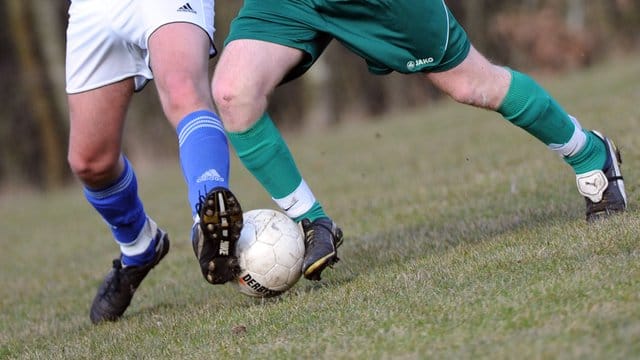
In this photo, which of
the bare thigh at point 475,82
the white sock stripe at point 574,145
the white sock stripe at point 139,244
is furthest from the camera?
the white sock stripe at point 139,244

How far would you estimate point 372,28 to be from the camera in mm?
4418

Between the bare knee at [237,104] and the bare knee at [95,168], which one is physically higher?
the bare knee at [237,104]

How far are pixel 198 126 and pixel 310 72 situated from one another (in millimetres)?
20897

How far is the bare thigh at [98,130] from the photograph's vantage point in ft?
16.1

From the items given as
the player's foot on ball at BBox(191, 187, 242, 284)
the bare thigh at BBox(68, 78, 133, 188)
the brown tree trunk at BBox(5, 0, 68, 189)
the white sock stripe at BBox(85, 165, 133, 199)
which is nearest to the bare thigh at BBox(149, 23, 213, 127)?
the player's foot on ball at BBox(191, 187, 242, 284)

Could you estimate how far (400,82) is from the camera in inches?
969

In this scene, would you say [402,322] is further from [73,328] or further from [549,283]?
[73,328]

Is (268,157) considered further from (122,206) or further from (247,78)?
(122,206)

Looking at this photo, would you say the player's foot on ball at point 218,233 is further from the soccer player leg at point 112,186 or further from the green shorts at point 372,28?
the soccer player leg at point 112,186

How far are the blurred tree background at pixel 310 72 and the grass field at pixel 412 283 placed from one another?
11.6 m

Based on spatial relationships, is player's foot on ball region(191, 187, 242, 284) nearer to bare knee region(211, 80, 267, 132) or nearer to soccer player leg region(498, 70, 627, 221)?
bare knee region(211, 80, 267, 132)

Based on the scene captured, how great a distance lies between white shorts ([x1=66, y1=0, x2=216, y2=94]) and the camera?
441cm

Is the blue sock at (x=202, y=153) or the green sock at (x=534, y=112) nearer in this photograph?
the blue sock at (x=202, y=153)

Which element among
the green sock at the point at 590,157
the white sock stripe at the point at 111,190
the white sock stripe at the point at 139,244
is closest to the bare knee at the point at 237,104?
the white sock stripe at the point at 111,190
